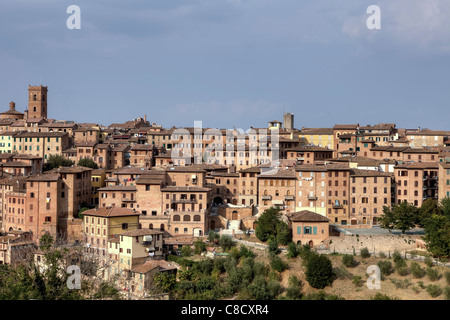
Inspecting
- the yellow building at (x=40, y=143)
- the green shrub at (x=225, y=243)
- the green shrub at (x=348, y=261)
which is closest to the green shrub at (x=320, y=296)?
the green shrub at (x=348, y=261)

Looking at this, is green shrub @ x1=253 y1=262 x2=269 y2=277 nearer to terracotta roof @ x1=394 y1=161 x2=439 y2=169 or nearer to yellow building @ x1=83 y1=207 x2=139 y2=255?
yellow building @ x1=83 y1=207 x2=139 y2=255

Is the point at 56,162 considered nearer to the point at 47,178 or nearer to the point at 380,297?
the point at 47,178

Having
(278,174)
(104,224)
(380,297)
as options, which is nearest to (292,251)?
(380,297)

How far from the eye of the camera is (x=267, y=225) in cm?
4228

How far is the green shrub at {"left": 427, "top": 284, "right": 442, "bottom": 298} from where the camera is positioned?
34562 mm

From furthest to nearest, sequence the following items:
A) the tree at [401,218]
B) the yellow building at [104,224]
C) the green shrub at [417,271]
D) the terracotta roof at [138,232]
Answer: the yellow building at [104,224]
the tree at [401,218]
the terracotta roof at [138,232]
the green shrub at [417,271]

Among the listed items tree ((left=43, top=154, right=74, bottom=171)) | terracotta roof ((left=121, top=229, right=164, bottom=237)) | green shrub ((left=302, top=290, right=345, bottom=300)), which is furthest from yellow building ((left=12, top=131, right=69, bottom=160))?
green shrub ((left=302, top=290, right=345, bottom=300))

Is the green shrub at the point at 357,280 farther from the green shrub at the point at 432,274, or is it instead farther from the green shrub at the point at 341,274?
the green shrub at the point at 432,274

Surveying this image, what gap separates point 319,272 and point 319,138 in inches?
1331

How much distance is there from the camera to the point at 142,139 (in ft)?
229

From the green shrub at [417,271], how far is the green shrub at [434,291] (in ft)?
5.13

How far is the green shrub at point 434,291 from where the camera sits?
34562 mm
